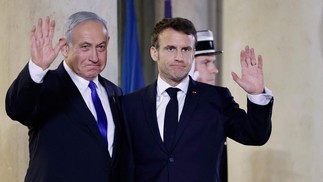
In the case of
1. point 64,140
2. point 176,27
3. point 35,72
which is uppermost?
point 176,27

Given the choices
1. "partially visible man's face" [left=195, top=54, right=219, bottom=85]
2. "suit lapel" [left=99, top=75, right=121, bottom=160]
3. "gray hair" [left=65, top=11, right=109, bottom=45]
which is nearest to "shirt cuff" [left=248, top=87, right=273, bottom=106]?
"suit lapel" [left=99, top=75, right=121, bottom=160]

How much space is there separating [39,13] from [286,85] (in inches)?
64.8

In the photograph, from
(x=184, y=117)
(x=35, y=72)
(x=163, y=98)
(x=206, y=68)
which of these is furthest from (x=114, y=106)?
(x=206, y=68)

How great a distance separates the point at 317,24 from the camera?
3682 mm

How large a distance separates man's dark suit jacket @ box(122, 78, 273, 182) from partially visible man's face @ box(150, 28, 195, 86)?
10 centimetres

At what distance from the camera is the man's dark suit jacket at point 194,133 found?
9.37ft

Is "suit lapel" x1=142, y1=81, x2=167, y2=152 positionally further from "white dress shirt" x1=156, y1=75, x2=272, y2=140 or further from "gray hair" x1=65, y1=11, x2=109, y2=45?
"gray hair" x1=65, y1=11, x2=109, y2=45

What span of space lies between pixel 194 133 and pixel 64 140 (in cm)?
64

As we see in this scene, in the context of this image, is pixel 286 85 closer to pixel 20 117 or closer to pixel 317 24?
pixel 317 24

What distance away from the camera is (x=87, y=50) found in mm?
2973

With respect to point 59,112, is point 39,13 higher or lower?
higher

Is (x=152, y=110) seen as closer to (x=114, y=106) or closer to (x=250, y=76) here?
(x=114, y=106)

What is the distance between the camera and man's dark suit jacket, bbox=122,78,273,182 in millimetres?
2855

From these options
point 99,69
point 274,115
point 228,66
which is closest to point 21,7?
point 99,69
